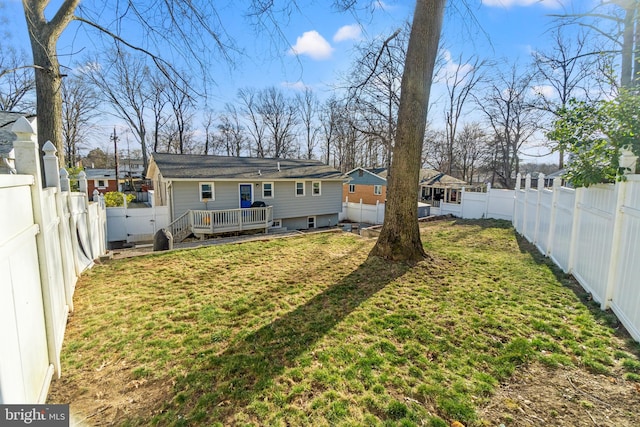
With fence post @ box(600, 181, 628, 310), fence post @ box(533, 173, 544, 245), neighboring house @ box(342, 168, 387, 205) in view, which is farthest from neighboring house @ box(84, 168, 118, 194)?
fence post @ box(600, 181, 628, 310)

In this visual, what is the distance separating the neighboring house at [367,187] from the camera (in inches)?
940

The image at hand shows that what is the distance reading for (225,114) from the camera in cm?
3556

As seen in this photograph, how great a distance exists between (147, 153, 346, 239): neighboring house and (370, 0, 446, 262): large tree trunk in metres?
8.98

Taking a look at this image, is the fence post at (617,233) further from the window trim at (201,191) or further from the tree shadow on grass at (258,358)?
the window trim at (201,191)

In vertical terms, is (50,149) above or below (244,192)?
above

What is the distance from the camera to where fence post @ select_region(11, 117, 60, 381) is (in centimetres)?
227

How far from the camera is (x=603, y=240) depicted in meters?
3.87

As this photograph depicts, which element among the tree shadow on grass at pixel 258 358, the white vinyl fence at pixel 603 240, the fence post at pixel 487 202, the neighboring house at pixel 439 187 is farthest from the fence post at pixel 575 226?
the neighboring house at pixel 439 187

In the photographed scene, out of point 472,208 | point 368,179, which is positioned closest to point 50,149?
point 472,208

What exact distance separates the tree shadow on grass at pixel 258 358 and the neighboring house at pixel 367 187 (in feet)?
63.1

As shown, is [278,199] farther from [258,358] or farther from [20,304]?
[20,304]

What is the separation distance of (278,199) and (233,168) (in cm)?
289

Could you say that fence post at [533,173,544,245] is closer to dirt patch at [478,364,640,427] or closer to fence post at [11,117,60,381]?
dirt patch at [478,364,640,427]

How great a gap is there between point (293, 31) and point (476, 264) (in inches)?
Answer: 230
